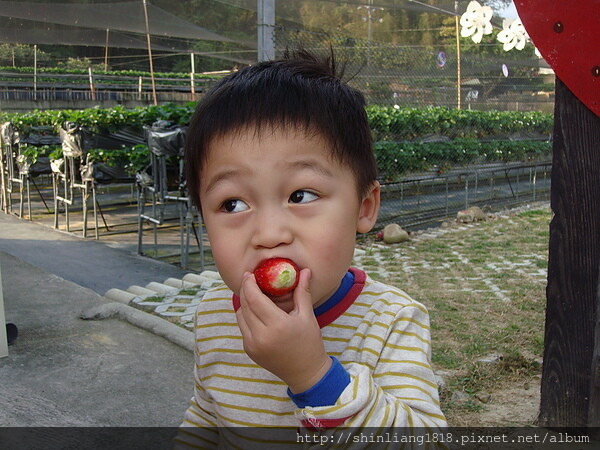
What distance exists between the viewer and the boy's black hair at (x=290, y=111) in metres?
1.05

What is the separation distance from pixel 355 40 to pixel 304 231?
721cm

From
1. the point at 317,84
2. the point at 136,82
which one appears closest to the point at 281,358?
the point at 317,84

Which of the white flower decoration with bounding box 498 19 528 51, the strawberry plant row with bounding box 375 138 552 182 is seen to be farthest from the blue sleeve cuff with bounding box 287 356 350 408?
the white flower decoration with bounding box 498 19 528 51

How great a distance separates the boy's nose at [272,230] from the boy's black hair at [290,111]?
0.15 meters

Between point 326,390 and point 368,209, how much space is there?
15.6 inches

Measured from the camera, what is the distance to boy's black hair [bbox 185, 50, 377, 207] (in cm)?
105

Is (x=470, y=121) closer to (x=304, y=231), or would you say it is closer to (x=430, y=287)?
(x=430, y=287)

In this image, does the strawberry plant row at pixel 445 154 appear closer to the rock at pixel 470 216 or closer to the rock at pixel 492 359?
the rock at pixel 470 216

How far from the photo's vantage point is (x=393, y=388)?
1.09 meters

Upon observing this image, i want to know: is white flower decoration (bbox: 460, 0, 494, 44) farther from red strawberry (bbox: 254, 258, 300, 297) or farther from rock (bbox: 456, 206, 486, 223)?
red strawberry (bbox: 254, 258, 300, 297)

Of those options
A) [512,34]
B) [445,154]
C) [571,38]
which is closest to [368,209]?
[571,38]

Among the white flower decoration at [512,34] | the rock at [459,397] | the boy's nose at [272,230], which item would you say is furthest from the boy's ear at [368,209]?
the white flower decoration at [512,34]

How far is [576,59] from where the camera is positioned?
2332mm

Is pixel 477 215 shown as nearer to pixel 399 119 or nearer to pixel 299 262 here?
pixel 399 119
